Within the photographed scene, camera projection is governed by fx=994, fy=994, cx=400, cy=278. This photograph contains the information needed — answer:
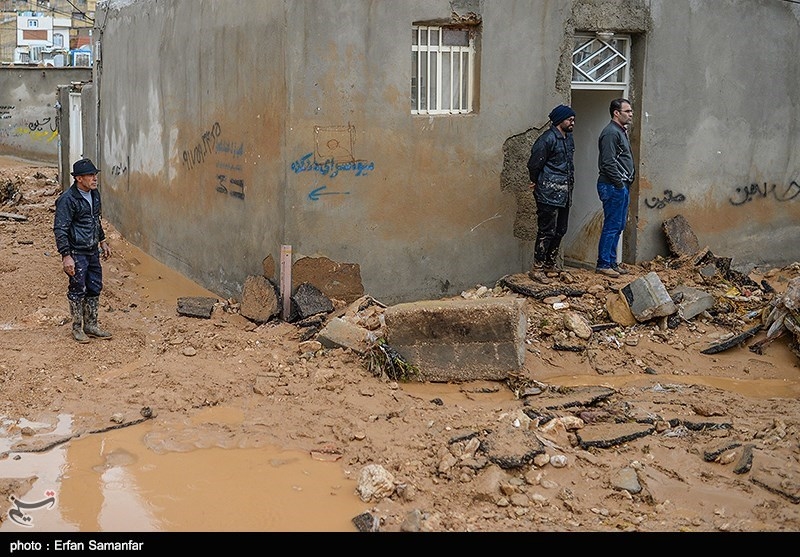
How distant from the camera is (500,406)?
7.57 metres

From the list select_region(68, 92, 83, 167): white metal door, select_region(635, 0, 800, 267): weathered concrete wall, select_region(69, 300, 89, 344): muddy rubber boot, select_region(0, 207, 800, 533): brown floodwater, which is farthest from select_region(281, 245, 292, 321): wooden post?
select_region(68, 92, 83, 167): white metal door

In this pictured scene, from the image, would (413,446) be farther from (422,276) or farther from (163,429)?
(422,276)

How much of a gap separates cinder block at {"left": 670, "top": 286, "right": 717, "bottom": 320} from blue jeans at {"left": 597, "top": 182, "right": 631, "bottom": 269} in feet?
2.86

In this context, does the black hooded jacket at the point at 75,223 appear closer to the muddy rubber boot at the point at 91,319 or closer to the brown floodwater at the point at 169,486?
the muddy rubber boot at the point at 91,319

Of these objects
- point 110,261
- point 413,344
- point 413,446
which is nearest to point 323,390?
point 413,344

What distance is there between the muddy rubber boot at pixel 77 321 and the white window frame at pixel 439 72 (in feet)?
11.9

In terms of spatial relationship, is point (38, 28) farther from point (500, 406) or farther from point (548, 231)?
point (500, 406)

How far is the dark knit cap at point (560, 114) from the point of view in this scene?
957cm

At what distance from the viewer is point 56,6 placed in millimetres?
47438

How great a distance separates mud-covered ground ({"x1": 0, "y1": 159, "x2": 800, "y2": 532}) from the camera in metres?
5.80

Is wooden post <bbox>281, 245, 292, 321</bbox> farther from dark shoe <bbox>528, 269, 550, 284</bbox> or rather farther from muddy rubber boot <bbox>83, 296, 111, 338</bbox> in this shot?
dark shoe <bbox>528, 269, 550, 284</bbox>

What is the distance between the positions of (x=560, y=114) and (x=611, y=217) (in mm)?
1270

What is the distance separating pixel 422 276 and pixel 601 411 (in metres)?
3.02
